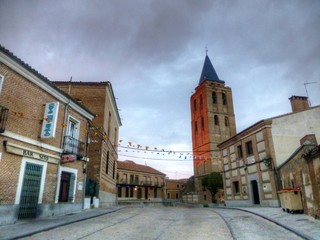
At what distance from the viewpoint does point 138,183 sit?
181ft

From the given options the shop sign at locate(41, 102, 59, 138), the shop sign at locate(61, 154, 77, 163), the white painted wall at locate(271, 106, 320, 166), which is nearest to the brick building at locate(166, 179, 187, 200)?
the white painted wall at locate(271, 106, 320, 166)

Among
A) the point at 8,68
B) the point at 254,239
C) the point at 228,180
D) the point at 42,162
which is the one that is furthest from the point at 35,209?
the point at 228,180

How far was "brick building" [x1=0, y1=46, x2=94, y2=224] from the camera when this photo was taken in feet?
29.7

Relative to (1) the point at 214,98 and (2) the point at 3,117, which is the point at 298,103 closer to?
(2) the point at 3,117

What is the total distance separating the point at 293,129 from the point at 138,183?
4177cm

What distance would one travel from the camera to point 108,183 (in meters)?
21.3

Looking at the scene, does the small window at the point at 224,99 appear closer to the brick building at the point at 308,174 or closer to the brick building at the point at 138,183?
the brick building at the point at 138,183

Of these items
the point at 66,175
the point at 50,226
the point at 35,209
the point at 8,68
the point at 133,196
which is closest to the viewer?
the point at 50,226

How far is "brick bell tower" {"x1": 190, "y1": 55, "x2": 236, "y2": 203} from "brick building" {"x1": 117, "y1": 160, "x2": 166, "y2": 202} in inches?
628

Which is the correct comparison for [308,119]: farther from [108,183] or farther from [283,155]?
[108,183]

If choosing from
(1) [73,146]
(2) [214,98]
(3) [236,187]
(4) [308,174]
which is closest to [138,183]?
(2) [214,98]

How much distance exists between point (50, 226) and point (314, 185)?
9.95 meters

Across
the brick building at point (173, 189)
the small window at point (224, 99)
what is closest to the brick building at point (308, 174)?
the small window at point (224, 99)

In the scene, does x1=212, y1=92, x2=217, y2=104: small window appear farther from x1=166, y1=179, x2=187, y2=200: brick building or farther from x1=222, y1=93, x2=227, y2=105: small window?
x1=166, y1=179, x2=187, y2=200: brick building
